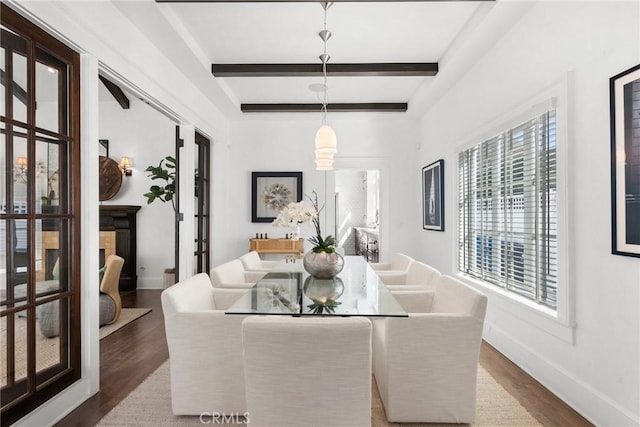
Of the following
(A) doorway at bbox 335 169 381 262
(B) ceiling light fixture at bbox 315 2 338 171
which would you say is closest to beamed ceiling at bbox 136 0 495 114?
(B) ceiling light fixture at bbox 315 2 338 171

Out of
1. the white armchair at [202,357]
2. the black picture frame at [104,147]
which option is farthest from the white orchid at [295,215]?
the black picture frame at [104,147]

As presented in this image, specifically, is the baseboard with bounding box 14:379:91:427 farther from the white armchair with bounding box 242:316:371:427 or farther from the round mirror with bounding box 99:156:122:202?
the round mirror with bounding box 99:156:122:202

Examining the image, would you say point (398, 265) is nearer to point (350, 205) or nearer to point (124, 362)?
point (124, 362)

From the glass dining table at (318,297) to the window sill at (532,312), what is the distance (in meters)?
1.11

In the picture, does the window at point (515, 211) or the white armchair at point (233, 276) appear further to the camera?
the white armchair at point (233, 276)

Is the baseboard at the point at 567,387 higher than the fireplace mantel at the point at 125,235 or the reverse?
the reverse

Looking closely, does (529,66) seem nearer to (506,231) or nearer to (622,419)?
(506,231)

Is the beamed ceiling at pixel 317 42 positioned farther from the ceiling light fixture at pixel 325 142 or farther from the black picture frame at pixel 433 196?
the black picture frame at pixel 433 196

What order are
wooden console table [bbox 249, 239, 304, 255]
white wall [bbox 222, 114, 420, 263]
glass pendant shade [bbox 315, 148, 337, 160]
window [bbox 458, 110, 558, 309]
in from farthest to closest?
white wall [bbox 222, 114, 420, 263] < wooden console table [bbox 249, 239, 304, 255] < glass pendant shade [bbox 315, 148, 337, 160] < window [bbox 458, 110, 558, 309]

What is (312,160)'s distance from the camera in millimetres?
5848

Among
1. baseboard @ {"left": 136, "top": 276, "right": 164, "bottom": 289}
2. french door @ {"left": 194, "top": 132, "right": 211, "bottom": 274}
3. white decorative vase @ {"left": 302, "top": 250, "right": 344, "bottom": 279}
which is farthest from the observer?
baseboard @ {"left": 136, "top": 276, "right": 164, "bottom": 289}

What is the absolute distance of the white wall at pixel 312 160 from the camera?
581 cm

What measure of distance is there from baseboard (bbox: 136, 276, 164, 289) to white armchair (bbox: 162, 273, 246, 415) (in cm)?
429

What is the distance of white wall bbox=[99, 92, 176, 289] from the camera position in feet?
19.4
